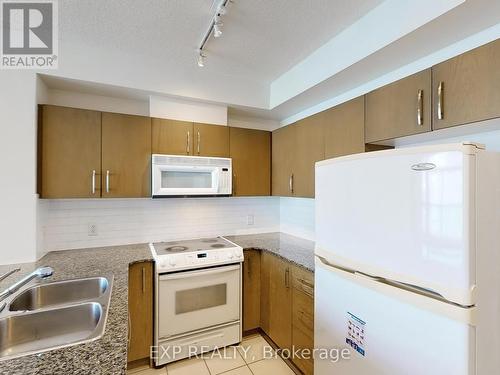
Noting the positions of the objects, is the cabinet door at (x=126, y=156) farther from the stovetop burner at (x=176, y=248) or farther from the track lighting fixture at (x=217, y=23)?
the track lighting fixture at (x=217, y=23)

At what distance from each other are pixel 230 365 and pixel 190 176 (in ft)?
5.42

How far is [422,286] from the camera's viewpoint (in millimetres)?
961

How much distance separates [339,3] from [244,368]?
2.71m

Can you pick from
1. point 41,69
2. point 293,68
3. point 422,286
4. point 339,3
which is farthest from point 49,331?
point 293,68

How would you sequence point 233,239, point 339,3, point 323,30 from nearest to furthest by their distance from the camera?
point 339,3, point 323,30, point 233,239

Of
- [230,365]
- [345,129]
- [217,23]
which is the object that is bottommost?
[230,365]

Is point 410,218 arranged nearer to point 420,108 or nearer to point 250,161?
point 420,108

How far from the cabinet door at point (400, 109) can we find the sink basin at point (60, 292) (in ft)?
6.69

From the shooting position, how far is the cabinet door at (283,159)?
8.50ft

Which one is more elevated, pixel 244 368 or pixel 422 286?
pixel 422 286

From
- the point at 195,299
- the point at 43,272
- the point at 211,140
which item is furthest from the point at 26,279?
the point at 211,140

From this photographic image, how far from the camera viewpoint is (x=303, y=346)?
190 centimetres

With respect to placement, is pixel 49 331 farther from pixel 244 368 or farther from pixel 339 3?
pixel 339 3

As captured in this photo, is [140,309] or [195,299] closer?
[140,309]
